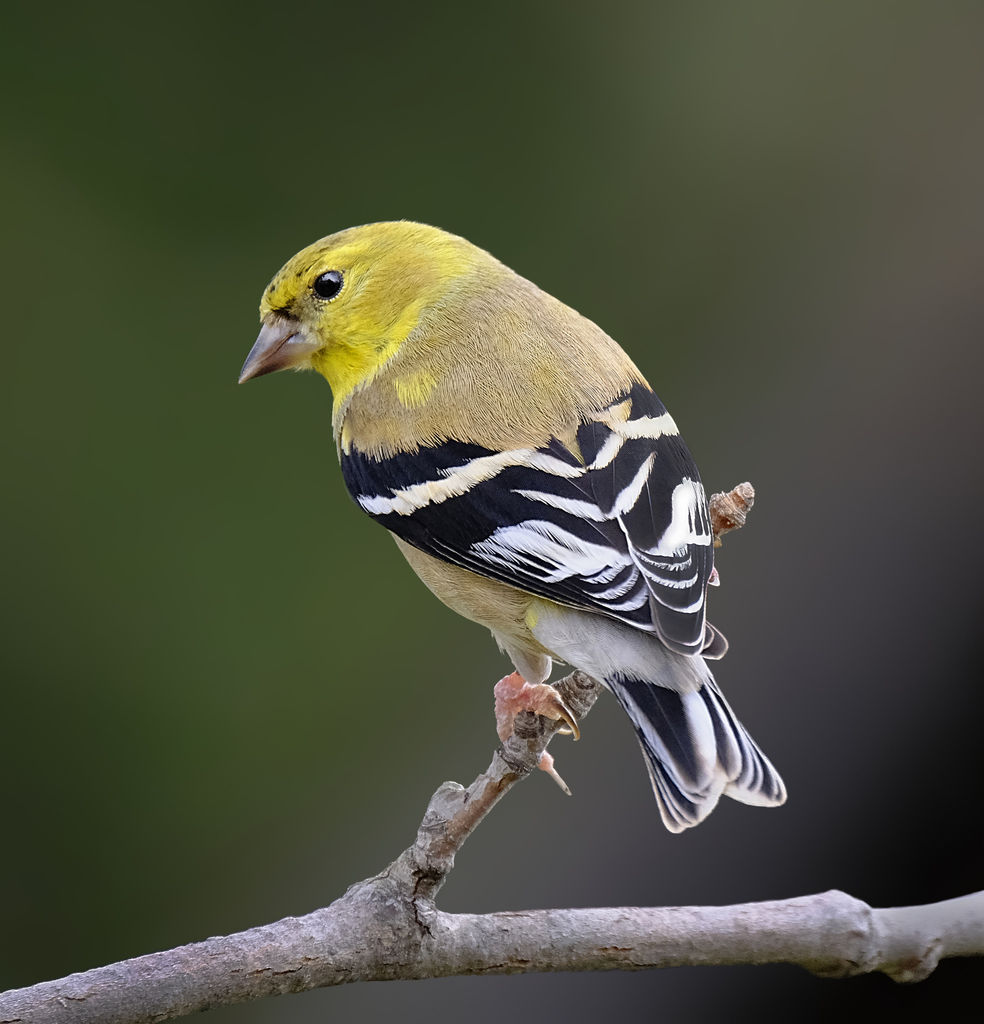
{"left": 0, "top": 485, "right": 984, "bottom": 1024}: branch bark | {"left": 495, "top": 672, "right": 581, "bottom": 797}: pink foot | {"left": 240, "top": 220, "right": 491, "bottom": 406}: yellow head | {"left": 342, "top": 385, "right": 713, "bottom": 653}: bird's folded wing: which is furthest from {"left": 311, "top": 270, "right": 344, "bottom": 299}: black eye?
{"left": 0, "top": 485, "right": 984, "bottom": 1024}: branch bark

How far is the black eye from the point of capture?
94.1 inches

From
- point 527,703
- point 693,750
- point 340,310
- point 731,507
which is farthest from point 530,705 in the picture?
point 340,310

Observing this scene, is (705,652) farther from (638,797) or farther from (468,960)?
(638,797)

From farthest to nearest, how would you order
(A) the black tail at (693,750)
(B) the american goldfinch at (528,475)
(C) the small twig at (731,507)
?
1. (C) the small twig at (731,507)
2. (B) the american goldfinch at (528,475)
3. (A) the black tail at (693,750)

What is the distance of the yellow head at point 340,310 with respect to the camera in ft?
7.83

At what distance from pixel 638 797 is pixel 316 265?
135 cm

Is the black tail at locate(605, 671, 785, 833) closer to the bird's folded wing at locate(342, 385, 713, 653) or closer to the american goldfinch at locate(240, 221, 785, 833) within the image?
the american goldfinch at locate(240, 221, 785, 833)

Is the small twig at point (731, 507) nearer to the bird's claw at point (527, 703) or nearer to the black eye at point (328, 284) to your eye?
the bird's claw at point (527, 703)

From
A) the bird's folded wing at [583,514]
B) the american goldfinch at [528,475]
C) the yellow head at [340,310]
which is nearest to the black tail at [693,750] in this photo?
the american goldfinch at [528,475]

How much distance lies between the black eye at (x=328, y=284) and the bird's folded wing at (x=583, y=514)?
443 mm

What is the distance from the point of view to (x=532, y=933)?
1809mm

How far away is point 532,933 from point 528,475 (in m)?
0.66

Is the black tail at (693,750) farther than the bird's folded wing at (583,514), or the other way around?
the bird's folded wing at (583,514)

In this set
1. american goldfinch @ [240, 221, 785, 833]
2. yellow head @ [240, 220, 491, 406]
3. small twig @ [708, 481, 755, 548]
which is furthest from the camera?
yellow head @ [240, 220, 491, 406]
